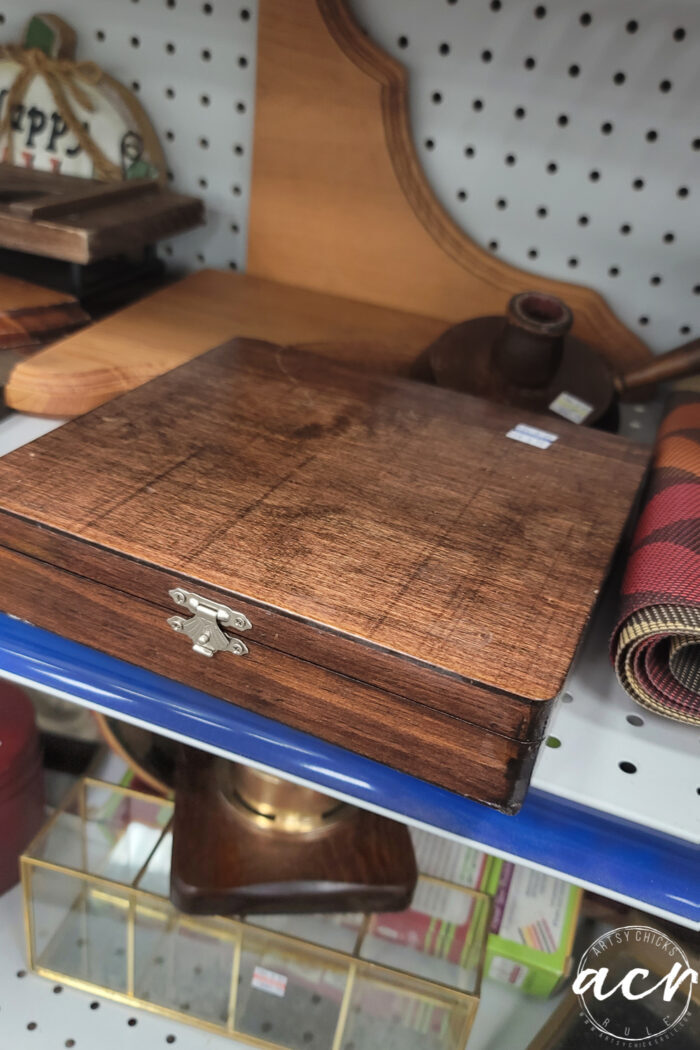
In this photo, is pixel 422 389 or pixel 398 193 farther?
pixel 398 193

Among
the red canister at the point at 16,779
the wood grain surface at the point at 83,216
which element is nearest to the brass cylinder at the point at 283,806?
the red canister at the point at 16,779

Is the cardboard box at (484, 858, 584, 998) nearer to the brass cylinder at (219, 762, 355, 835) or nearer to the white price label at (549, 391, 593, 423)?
the brass cylinder at (219, 762, 355, 835)

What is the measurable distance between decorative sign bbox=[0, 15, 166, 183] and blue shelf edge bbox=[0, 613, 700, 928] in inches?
19.9

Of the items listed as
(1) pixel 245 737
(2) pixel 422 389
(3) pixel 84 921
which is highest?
(2) pixel 422 389

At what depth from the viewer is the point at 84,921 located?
2.44ft

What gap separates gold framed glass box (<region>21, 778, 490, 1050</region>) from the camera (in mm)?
657

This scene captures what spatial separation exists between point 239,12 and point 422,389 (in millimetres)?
408

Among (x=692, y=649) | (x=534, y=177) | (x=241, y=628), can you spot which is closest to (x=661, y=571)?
(x=692, y=649)

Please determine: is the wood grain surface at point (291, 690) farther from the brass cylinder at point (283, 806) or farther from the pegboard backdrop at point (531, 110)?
the pegboard backdrop at point (531, 110)

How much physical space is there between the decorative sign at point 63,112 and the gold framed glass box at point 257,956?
1.95ft

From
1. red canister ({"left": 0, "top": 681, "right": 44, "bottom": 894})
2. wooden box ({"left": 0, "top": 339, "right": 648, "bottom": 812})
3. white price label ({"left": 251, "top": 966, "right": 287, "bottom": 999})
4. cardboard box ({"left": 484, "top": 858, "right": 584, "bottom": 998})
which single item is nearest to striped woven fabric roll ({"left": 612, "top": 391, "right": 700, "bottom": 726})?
wooden box ({"left": 0, "top": 339, "right": 648, "bottom": 812})

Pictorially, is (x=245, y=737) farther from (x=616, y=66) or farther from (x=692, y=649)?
(x=616, y=66)

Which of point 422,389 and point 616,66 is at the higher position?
point 616,66

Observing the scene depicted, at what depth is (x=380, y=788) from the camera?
0.42m
